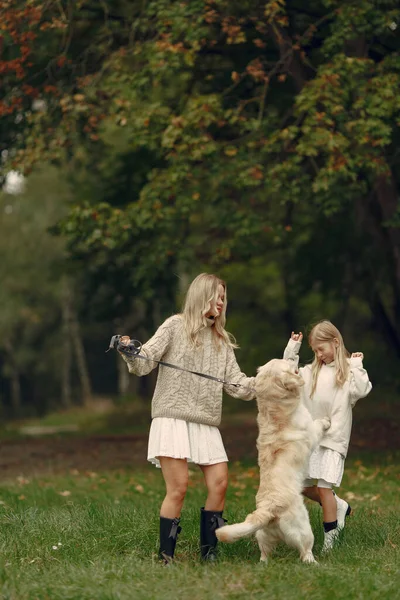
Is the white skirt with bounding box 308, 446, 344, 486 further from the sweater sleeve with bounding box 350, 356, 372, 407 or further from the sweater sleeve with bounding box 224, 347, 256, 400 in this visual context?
the sweater sleeve with bounding box 224, 347, 256, 400

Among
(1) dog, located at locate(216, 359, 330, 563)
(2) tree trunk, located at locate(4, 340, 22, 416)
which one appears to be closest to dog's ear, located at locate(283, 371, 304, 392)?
(1) dog, located at locate(216, 359, 330, 563)

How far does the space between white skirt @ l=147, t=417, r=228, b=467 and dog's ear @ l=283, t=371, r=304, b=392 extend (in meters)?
0.60

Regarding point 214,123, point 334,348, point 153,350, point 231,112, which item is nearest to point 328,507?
point 334,348

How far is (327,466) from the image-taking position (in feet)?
25.3

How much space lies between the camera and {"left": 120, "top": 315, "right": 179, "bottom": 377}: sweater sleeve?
706 centimetres

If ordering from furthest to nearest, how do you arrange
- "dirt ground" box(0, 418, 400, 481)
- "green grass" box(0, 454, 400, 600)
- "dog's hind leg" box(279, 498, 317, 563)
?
"dirt ground" box(0, 418, 400, 481), "dog's hind leg" box(279, 498, 317, 563), "green grass" box(0, 454, 400, 600)

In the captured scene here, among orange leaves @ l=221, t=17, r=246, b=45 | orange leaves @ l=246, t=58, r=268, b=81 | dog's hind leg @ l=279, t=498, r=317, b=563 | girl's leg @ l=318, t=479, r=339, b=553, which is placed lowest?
girl's leg @ l=318, t=479, r=339, b=553

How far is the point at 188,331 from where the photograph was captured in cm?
729

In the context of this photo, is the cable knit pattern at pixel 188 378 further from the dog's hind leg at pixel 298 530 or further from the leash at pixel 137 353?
the dog's hind leg at pixel 298 530

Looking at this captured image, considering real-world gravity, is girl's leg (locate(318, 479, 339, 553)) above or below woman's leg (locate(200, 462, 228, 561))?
below

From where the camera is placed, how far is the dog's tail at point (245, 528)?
6.52 m

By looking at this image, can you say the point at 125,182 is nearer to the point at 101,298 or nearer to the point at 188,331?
the point at 101,298

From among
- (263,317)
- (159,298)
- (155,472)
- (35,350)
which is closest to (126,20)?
(155,472)

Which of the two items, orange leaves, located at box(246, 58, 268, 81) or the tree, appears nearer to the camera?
the tree
